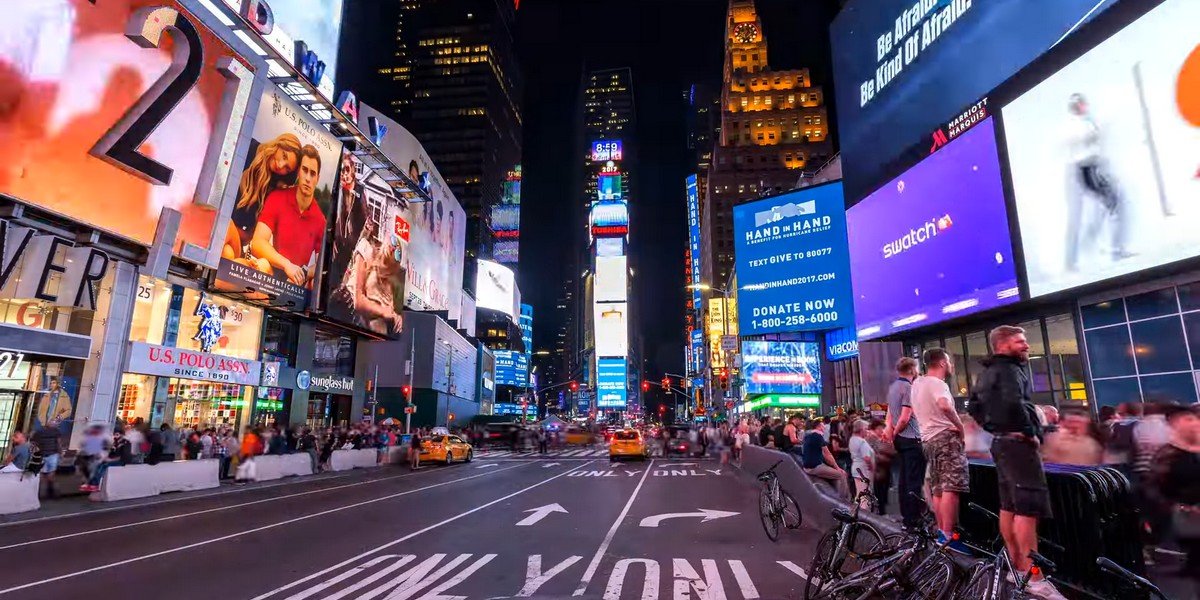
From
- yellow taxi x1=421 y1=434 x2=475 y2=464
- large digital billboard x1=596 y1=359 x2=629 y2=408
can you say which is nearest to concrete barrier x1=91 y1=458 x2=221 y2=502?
yellow taxi x1=421 y1=434 x2=475 y2=464

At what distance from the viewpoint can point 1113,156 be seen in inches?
585

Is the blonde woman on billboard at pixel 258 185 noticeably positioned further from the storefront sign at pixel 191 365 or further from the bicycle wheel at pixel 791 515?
the bicycle wheel at pixel 791 515

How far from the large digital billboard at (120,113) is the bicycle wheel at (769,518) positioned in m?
22.5

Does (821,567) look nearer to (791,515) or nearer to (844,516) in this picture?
(844,516)

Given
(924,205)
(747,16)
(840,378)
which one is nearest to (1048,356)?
(924,205)

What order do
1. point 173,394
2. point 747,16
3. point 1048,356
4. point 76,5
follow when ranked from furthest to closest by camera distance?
1. point 747,16
2. point 173,394
3. point 1048,356
4. point 76,5

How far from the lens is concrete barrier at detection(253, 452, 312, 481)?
20853 mm

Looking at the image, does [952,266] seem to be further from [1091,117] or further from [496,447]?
[496,447]

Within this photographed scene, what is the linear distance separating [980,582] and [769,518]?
20.3 ft

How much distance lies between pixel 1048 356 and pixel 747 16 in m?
114

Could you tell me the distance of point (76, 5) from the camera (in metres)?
18.1

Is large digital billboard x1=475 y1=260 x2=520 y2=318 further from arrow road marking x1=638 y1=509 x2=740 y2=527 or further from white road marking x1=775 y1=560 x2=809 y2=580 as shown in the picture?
white road marking x1=775 y1=560 x2=809 y2=580

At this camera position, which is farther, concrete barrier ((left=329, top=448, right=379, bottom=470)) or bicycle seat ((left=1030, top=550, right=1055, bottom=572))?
concrete barrier ((left=329, top=448, right=379, bottom=470))

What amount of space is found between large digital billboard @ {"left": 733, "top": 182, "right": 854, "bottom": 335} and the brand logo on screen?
13301 millimetres
